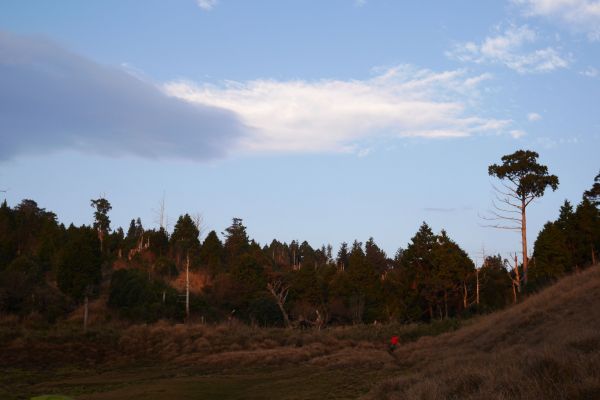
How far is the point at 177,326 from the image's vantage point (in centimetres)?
4188

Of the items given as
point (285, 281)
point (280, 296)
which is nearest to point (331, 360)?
point (280, 296)

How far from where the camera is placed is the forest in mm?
47625

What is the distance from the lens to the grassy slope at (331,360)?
9.66 meters

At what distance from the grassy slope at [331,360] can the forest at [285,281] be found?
360 inches

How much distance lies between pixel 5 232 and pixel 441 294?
55439mm

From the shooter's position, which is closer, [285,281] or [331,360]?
[331,360]

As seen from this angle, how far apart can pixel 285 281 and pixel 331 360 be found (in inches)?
1397

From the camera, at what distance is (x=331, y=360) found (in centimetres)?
2748

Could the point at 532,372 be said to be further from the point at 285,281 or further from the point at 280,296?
the point at 285,281

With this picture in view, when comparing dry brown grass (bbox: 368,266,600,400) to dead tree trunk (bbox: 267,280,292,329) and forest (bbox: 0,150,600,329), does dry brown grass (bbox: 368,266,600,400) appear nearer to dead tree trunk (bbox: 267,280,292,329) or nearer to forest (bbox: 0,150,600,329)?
forest (bbox: 0,150,600,329)

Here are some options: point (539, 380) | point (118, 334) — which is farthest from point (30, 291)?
point (539, 380)

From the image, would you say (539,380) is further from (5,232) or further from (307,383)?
(5,232)

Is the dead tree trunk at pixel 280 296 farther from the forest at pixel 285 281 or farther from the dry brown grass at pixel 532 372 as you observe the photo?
the dry brown grass at pixel 532 372

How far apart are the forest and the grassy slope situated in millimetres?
9144
